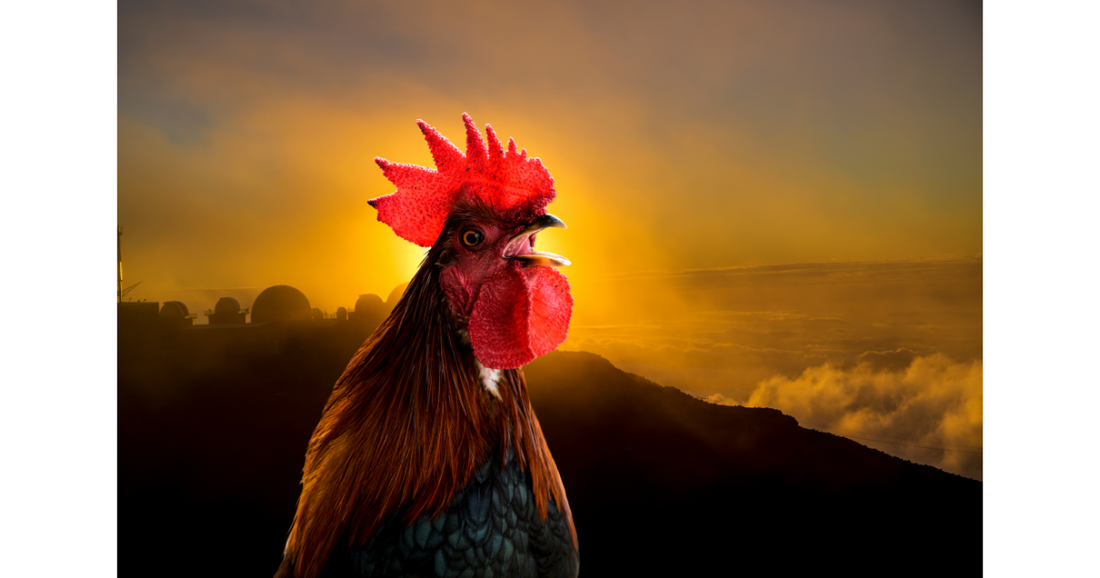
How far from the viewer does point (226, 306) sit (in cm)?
286

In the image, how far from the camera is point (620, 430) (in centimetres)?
312

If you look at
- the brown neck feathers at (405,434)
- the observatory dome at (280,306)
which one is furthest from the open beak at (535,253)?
the observatory dome at (280,306)

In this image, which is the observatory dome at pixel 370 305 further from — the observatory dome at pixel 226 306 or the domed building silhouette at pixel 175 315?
the domed building silhouette at pixel 175 315

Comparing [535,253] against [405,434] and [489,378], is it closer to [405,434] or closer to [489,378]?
[489,378]

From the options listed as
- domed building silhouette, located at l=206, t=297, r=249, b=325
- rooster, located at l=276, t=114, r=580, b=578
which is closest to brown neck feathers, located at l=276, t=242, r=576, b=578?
rooster, located at l=276, t=114, r=580, b=578

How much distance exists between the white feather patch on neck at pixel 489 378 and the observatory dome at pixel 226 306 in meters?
1.89

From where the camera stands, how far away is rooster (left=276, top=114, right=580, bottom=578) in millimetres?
1478

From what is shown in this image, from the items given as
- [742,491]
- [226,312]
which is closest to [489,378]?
[226,312]

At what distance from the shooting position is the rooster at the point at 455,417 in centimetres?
148

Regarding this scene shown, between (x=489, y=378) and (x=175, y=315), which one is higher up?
(x=175, y=315)

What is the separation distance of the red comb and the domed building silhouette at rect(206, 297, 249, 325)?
1609 mm

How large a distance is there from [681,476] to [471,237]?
6.95 feet

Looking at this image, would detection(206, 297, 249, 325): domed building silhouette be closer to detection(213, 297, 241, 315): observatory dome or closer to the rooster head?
detection(213, 297, 241, 315): observatory dome

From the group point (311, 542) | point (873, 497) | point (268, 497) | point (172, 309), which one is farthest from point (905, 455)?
point (172, 309)
